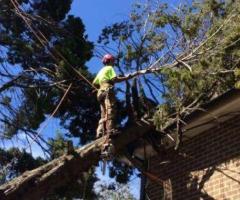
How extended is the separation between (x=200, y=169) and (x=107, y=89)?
237 centimetres

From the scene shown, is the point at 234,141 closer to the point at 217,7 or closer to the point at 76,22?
the point at 217,7

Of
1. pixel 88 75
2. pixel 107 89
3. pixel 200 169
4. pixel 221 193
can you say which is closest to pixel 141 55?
pixel 88 75

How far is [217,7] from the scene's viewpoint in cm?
1251

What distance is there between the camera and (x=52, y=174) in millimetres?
9117

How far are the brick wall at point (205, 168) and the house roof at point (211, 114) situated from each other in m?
0.12

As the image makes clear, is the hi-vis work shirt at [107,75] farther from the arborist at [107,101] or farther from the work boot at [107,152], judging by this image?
the work boot at [107,152]

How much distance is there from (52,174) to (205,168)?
10.1 feet

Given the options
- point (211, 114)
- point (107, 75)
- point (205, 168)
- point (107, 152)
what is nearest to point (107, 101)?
point (107, 75)

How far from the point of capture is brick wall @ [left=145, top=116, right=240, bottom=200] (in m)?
9.77

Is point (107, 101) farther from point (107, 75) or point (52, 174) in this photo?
point (52, 174)

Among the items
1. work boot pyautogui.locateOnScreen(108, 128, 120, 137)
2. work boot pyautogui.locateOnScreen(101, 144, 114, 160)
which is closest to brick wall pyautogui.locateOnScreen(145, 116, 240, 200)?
work boot pyautogui.locateOnScreen(108, 128, 120, 137)

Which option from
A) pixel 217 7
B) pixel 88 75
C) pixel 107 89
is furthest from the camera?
pixel 88 75

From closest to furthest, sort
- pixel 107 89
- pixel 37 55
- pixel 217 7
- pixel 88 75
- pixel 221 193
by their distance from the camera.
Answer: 1. pixel 221 193
2. pixel 107 89
3. pixel 217 7
4. pixel 88 75
5. pixel 37 55

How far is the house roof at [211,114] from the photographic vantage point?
9.66 metres
